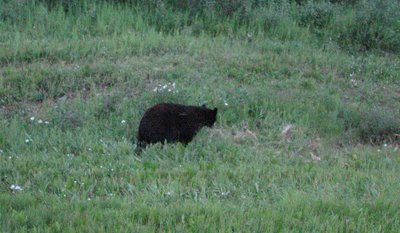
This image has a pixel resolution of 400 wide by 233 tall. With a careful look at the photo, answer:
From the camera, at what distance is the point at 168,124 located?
8914 millimetres

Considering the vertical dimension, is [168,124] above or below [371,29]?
below

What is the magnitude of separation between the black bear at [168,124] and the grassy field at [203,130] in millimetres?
198

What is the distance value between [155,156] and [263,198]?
1837 mm

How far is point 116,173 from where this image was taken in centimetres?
775

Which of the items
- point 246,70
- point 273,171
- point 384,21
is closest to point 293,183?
point 273,171

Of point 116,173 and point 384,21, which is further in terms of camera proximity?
point 384,21

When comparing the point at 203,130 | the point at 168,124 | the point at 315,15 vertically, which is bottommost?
the point at 203,130

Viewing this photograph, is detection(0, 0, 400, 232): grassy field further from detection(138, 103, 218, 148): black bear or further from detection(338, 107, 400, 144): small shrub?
detection(138, 103, 218, 148): black bear

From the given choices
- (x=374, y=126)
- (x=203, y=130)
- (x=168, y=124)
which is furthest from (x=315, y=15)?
(x=168, y=124)

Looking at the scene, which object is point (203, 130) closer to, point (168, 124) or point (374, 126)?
point (168, 124)

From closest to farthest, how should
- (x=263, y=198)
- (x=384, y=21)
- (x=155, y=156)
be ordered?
(x=263, y=198), (x=155, y=156), (x=384, y=21)

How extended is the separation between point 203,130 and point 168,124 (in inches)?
34.8

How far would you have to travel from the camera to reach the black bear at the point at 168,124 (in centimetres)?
884

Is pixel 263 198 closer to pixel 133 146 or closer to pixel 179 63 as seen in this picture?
pixel 133 146
